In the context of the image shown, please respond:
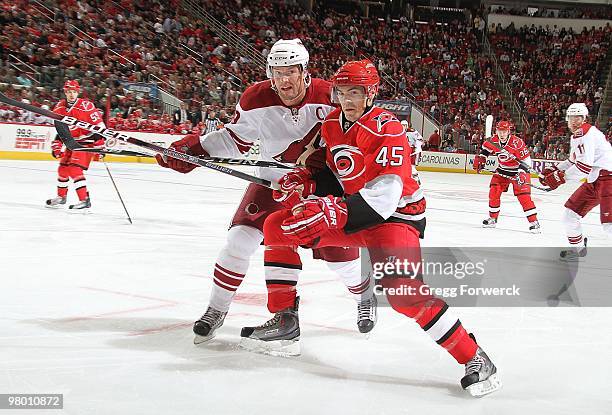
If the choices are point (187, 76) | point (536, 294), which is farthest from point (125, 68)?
point (536, 294)

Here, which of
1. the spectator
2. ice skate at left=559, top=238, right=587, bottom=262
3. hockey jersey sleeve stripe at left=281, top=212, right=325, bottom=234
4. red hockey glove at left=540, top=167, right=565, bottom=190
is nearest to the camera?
hockey jersey sleeve stripe at left=281, top=212, right=325, bottom=234

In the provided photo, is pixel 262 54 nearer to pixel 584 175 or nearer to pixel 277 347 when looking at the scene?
pixel 584 175

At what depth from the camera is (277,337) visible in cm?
294

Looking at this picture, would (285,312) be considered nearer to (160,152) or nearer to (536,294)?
(160,152)

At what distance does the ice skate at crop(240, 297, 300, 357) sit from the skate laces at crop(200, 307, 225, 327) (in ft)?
0.46

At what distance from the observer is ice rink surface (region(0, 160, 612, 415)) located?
2.41 m

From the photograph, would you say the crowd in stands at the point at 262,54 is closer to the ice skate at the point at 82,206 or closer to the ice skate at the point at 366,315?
the ice skate at the point at 82,206

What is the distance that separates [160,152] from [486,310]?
1.93 m

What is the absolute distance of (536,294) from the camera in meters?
4.55

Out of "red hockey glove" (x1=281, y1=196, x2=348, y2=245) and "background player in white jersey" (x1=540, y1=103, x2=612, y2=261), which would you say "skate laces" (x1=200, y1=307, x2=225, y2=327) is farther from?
"background player in white jersey" (x1=540, y1=103, x2=612, y2=261)

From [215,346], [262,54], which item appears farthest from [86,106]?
[262,54]

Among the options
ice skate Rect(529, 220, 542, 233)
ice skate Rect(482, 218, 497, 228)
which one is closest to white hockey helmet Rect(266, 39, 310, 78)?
ice skate Rect(482, 218, 497, 228)

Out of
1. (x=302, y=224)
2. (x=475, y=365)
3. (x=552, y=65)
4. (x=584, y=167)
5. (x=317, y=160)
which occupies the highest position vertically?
(x=552, y=65)

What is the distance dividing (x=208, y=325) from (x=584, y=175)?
14.2 ft
